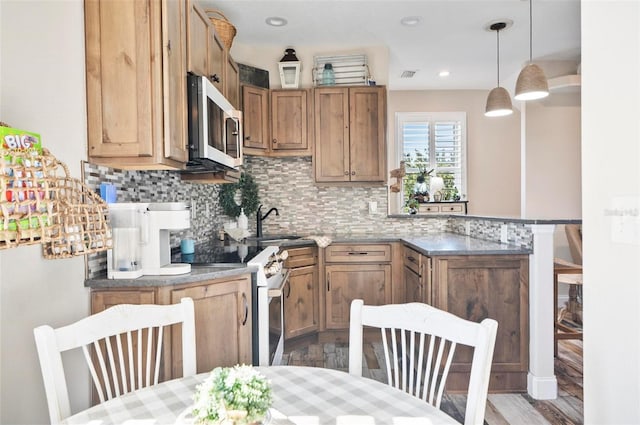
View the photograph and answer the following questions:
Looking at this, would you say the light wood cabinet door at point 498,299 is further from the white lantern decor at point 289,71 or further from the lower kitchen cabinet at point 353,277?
the white lantern decor at point 289,71

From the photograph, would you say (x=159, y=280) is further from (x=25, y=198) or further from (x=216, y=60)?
(x=216, y=60)

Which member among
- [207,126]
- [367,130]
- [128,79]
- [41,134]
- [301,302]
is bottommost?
[301,302]

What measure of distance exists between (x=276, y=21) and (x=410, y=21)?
3.82 feet

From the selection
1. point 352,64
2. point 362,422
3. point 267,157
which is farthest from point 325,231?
point 362,422

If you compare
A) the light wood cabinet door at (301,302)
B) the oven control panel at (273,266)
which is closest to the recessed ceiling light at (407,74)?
the light wood cabinet door at (301,302)

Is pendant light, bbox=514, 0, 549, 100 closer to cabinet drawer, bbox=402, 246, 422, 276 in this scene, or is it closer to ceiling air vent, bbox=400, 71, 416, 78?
cabinet drawer, bbox=402, 246, 422, 276

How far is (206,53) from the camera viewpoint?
2295mm

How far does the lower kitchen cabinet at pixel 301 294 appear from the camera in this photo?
10.5 feet

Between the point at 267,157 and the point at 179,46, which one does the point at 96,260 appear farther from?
the point at 267,157

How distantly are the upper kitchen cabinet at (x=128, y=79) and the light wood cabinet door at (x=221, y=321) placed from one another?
2.12 ft

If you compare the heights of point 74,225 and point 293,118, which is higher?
point 293,118

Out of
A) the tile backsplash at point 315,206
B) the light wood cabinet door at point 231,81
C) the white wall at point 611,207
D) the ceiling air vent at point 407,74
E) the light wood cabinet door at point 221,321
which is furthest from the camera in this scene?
the ceiling air vent at point 407,74

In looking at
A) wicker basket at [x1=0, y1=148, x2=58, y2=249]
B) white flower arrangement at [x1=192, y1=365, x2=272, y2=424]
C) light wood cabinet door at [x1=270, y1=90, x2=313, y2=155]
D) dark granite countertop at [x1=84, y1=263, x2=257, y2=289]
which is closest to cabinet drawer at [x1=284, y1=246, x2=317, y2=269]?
light wood cabinet door at [x1=270, y1=90, x2=313, y2=155]

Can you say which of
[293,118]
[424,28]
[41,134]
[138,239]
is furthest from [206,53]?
[424,28]
